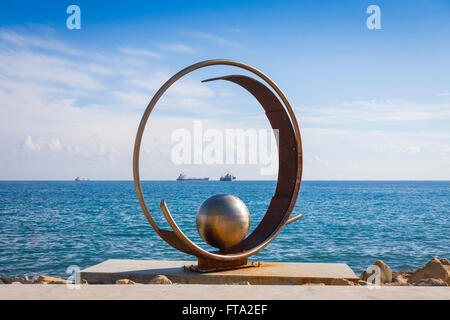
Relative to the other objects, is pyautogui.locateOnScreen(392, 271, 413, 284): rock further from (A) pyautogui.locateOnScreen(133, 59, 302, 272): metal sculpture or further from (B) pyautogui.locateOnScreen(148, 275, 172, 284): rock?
(B) pyautogui.locateOnScreen(148, 275, 172, 284): rock

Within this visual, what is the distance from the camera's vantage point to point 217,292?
543 cm

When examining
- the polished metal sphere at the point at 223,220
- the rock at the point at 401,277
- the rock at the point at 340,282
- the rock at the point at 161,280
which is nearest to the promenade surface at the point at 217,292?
the rock at the point at 161,280

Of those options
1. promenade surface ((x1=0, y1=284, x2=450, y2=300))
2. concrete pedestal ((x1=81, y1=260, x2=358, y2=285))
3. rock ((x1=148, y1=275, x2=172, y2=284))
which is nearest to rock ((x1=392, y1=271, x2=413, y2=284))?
concrete pedestal ((x1=81, y1=260, x2=358, y2=285))

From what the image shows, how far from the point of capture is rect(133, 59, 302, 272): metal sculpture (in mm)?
9555

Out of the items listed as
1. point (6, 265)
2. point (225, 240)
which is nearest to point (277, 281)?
point (225, 240)

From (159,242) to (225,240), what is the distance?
615 inches

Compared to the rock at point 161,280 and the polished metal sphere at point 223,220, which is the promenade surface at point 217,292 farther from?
the polished metal sphere at point 223,220

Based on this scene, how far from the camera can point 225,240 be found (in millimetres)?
10305

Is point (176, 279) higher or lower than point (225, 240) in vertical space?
lower

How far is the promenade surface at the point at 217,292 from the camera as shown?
5.15 meters

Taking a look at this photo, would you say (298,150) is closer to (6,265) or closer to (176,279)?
(176,279)

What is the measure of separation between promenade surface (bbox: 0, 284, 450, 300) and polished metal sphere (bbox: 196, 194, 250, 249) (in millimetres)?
4326

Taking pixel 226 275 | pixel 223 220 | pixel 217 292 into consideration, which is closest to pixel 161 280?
pixel 226 275
